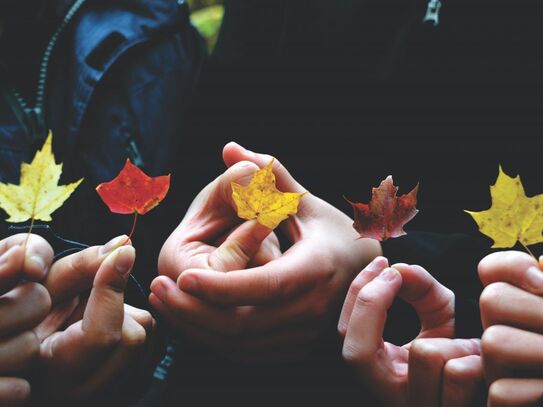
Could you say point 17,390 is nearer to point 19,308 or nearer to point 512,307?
point 19,308

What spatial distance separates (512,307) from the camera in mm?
577

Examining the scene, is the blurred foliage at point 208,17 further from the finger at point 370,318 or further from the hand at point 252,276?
the finger at point 370,318

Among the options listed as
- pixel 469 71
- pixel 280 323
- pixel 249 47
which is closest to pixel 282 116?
pixel 249 47

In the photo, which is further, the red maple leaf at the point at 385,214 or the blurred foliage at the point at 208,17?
the blurred foliage at the point at 208,17

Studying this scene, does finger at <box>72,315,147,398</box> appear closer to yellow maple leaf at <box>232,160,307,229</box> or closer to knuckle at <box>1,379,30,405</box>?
knuckle at <box>1,379,30,405</box>

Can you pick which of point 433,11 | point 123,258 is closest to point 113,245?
point 123,258

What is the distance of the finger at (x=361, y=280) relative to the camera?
2.34 ft

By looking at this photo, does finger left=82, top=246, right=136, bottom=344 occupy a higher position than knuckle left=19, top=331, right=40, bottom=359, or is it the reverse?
finger left=82, top=246, right=136, bottom=344

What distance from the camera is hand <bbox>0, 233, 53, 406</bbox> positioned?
610 millimetres

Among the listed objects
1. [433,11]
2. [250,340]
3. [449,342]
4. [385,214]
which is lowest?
[250,340]

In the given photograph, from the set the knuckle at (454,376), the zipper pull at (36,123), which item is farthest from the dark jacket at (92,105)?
the knuckle at (454,376)

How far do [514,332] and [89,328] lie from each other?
0.54 m

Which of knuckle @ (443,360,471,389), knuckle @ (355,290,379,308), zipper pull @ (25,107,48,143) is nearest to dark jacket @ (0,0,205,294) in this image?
zipper pull @ (25,107,48,143)

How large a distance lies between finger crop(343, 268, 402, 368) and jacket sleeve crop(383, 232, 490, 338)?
29cm
